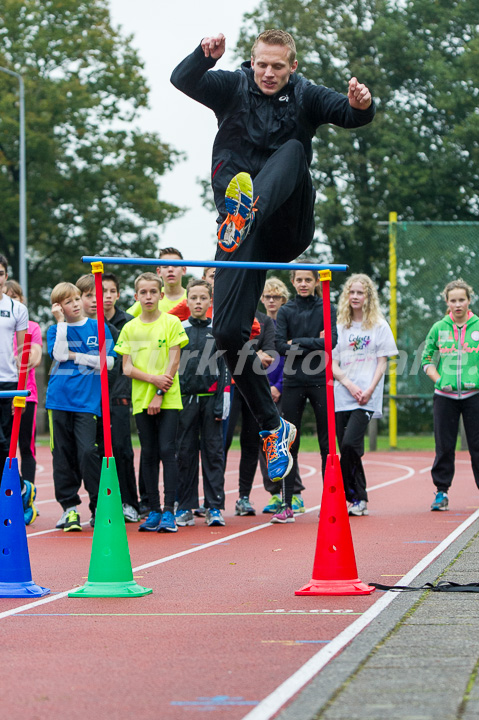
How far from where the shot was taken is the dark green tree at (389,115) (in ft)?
129

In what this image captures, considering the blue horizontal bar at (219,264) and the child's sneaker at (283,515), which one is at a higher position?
the blue horizontal bar at (219,264)

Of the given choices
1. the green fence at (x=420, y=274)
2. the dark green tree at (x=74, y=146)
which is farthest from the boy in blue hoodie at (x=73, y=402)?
the dark green tree at (x=74, y=146)

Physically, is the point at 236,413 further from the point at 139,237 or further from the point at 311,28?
the point at 311,28

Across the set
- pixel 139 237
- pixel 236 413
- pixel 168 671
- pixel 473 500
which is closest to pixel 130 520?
pixel 236 413

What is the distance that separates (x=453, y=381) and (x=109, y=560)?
5239 mm

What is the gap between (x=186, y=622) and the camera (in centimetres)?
489

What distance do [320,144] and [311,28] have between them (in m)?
4.23

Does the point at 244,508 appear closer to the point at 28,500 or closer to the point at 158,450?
the point at 158,450

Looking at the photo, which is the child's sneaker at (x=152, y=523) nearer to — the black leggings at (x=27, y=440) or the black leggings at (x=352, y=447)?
the black leggings at (x=27, y=440)

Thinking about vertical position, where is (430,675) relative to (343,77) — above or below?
below

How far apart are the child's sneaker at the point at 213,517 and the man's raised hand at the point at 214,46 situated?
189 inches

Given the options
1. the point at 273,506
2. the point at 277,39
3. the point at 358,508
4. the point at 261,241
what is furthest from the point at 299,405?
the point at 277,39

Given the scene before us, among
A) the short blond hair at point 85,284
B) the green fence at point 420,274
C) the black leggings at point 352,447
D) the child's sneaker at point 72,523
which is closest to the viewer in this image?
the child's sneaker at point 72,523

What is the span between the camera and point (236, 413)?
10414 mm
